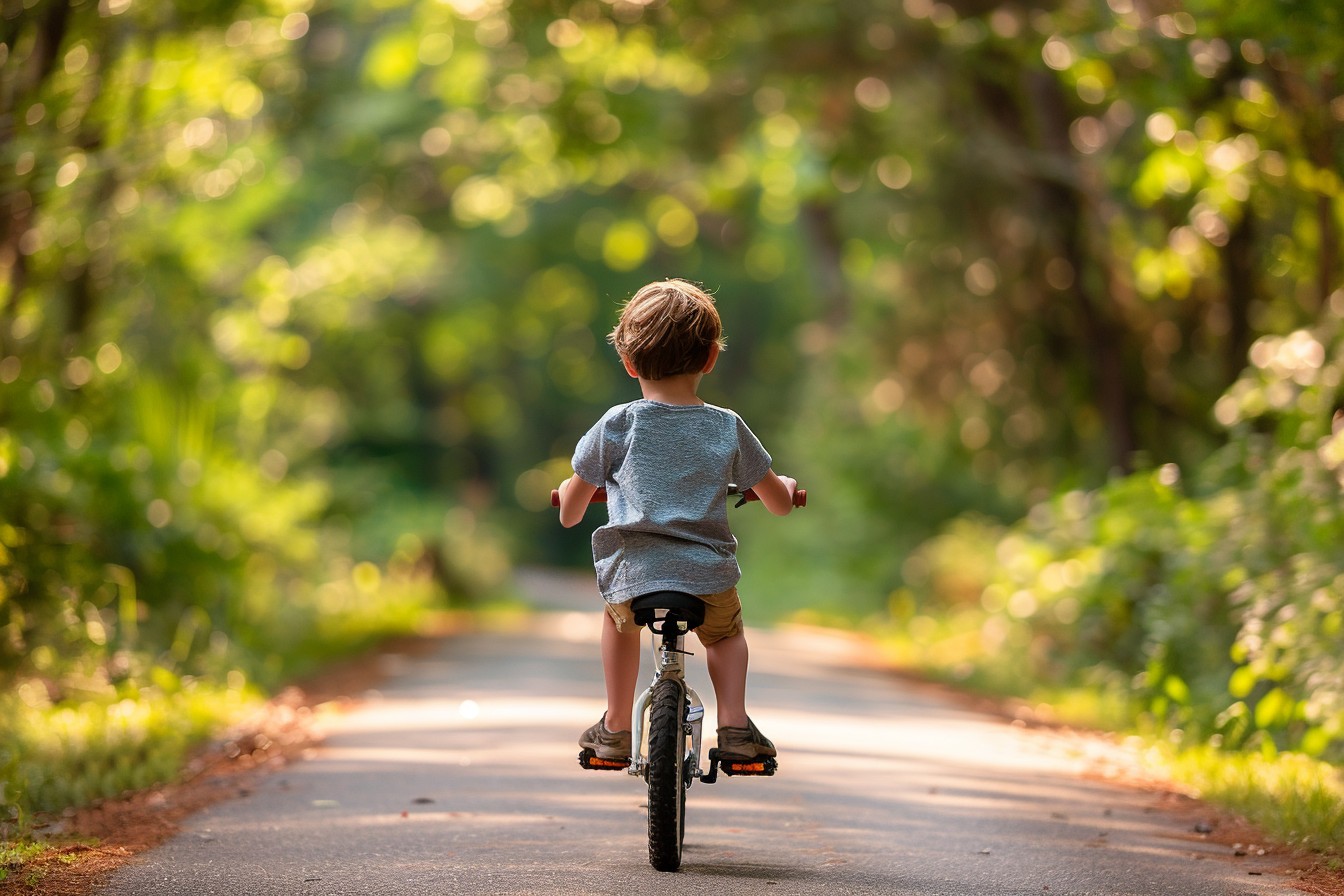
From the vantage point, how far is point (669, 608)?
5.68m

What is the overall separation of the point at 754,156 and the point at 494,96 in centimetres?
439

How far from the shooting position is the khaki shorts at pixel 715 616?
5.86m

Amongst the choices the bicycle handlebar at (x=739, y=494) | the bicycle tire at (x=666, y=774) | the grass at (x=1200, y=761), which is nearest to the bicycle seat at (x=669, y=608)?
the bicycle tire at (x=666, y=774)

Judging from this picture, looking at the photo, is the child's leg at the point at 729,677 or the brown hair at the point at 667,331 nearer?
the brown hair at the point at 667,331

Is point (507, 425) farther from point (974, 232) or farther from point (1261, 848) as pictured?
point (1261, 848)

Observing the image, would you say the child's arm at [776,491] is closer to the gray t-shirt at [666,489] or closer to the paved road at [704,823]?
the gray t-shirt at [666,489]

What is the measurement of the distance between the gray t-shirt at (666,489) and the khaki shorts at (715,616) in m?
0.07

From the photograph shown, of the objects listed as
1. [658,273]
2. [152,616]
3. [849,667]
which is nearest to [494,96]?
[849,667]

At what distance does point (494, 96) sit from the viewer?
19.4 m

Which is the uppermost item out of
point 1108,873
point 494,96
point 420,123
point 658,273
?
point 658,273

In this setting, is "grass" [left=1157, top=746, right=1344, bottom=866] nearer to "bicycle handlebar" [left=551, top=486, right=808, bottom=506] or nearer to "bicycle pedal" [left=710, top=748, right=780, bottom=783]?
"bicycle pedal" [left=710, top=748, right=780, bottom=783]

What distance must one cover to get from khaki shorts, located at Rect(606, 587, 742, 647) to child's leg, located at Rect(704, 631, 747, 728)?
0.11ft

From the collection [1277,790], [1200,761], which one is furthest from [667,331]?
[1200,761]

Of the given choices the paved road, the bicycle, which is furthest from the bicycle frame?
the paved road
